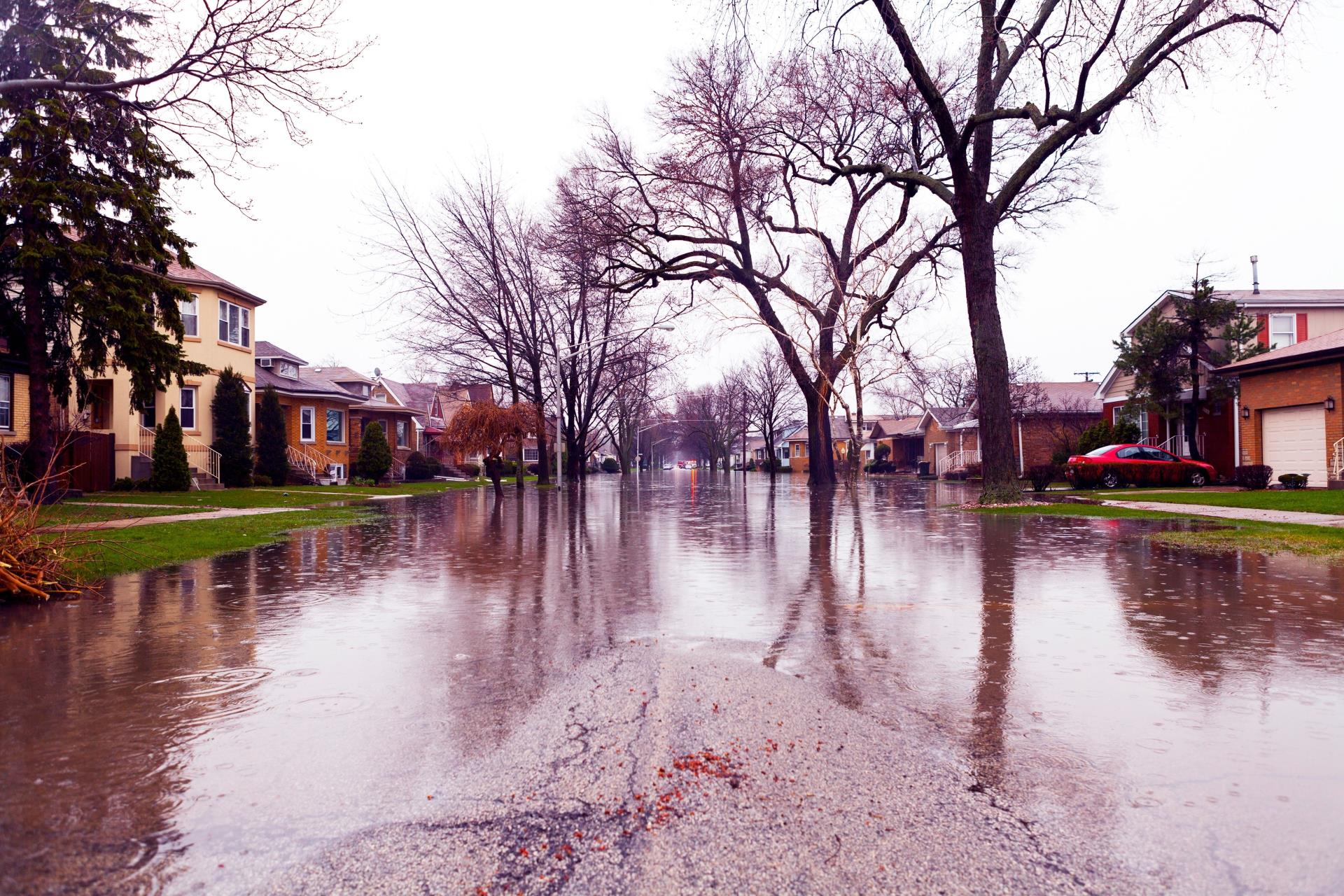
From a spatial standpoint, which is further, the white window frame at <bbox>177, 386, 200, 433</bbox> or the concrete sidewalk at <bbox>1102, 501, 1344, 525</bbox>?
the white window frame at <bbox>177, 386, 200, 433</bbox>

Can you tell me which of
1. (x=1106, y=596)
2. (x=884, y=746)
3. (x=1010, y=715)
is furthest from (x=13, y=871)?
(x=1106, y=596)

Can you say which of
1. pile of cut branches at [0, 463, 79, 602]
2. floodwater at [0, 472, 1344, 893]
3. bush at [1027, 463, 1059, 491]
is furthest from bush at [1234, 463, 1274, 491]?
pile of cut branches at [0, 463, 79, 602]

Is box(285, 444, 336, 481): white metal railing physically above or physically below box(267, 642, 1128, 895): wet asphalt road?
→ above

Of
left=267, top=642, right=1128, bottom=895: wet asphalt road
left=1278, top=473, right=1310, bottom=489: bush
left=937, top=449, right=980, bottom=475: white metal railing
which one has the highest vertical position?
left=937, top=449, right=980, bottom=475: white metal railing

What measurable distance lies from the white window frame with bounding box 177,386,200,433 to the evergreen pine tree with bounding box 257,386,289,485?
10.5 feet

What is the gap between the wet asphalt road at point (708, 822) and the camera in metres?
2.71

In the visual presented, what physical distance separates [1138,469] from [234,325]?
3410 cm

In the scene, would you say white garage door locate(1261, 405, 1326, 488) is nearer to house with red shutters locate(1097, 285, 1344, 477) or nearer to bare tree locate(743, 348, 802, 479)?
house with red shutters locate(1097, 285, 1344, 477)

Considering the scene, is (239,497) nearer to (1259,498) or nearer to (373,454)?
(373,454)

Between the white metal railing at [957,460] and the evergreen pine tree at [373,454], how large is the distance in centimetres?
3225

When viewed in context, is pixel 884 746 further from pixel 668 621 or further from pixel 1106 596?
pixel 1106 596

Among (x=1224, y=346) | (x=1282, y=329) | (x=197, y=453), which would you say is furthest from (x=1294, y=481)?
(x=197, y=453)

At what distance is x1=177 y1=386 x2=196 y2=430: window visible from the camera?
31125 mm

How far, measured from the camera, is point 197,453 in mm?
30906
